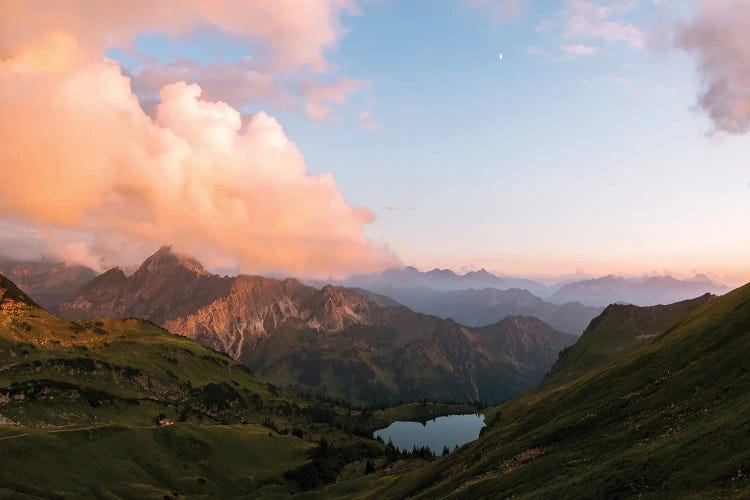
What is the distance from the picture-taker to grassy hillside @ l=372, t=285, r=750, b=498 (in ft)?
129

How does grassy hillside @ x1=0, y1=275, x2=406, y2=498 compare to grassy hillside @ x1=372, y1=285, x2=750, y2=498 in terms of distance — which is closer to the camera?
grassy hillside @ x1=372, y1=285, x2=750, y2=498

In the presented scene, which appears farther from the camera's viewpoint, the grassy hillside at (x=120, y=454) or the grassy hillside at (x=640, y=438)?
the grassy hillside at (x=120, y=454)

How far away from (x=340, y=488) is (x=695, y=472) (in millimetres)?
110587

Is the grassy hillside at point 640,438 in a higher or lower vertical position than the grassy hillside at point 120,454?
higher

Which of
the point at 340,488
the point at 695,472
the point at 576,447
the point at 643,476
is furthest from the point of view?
the point at 340,488

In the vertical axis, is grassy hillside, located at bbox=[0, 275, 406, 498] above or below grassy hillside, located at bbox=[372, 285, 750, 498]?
below

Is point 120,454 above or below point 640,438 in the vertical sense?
below

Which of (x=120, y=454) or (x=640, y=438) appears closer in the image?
(x=640, y=438)

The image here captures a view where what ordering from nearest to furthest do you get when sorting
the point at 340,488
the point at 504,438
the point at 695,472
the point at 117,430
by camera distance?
the point at 695,472 → the point at 504,438 → the point at 340,488 → the point at 117,430

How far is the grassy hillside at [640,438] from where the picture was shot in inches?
1553

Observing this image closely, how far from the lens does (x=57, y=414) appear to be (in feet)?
553

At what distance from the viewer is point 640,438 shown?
50875 mm

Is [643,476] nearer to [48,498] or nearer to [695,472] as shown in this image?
[695,472]

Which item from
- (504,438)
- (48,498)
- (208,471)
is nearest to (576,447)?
(504,438)
